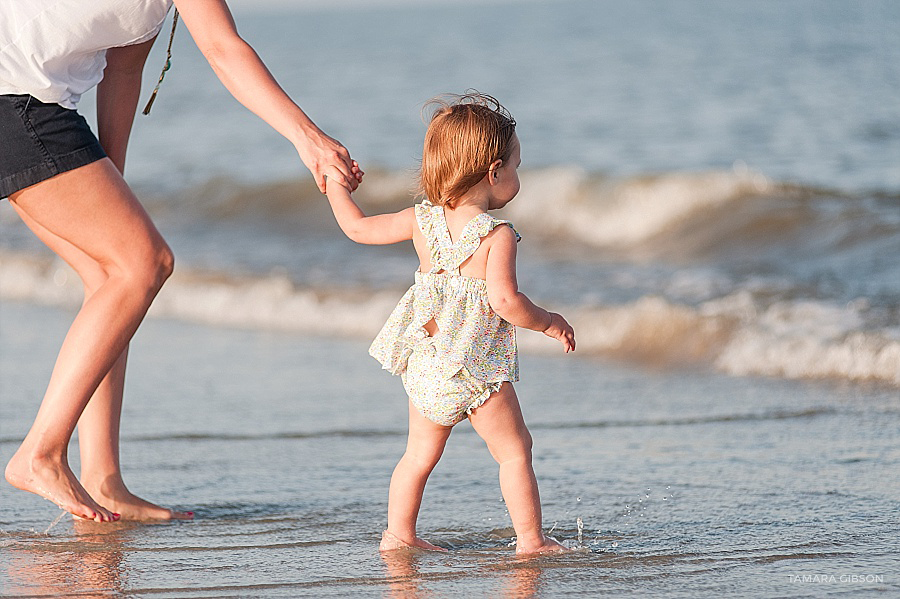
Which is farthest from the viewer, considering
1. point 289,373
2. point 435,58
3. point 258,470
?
point 435,58

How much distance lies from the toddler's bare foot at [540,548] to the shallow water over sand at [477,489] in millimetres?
63

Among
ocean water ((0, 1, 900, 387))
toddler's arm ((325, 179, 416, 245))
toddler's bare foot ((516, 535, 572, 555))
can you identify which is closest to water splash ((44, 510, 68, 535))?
toddler's arm ((325, 179, 416, 245))

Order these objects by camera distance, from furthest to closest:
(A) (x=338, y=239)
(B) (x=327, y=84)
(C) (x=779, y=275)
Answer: (B) (x=327, y=84) < (A) (x=338, y=239) < (C) (x=779, y=275)

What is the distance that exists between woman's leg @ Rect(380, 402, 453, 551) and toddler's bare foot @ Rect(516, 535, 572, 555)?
26 centimetres

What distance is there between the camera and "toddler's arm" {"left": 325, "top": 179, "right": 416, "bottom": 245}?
295 centimetres

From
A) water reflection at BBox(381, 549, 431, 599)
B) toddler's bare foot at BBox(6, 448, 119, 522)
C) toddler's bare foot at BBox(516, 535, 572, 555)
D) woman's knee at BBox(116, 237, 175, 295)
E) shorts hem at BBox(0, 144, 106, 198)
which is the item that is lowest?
water reflection at BBox(381, 549, 431, 599)

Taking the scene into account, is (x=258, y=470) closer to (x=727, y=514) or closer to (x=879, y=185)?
(x=727, y=514)

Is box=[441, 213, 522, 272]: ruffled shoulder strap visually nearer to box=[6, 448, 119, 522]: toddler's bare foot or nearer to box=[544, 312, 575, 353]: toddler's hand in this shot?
box=[544, 312, 575, 353]: toddler's hand

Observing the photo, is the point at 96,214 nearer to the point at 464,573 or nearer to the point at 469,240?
the point at 469,240

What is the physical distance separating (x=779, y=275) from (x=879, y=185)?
131 inches

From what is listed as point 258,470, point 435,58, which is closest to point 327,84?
point 435,58

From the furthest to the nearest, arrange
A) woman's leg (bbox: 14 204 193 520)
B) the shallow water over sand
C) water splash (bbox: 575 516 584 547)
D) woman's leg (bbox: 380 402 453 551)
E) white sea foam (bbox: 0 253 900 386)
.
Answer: white sea foam (bbox: 0 253 900 386)
woman's leg (bbox: 14 204 193 520)
water splash (bbox: 575 516 584 547)
woman's leg (bbox: 380 402 453 551)
the shallow water over sand

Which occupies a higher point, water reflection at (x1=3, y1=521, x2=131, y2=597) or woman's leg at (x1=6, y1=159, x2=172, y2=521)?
woman's leg at (x1=6, y1=159, x2=172, y2=521)

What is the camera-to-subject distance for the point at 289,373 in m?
5.59
